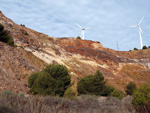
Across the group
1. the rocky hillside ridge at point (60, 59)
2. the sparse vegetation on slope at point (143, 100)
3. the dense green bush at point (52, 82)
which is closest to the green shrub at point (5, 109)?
the sparse vegetation on slope at point (143, 100)

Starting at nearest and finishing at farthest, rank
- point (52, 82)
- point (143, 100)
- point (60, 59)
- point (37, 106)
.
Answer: point (37, 106), point (143, 100), point (52, 82), point (60, 59)

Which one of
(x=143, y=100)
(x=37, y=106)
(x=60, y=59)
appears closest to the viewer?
(x=37, y=106)

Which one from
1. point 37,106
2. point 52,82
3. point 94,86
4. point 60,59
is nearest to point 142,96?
point 37,106

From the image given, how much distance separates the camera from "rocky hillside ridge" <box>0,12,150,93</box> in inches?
1017

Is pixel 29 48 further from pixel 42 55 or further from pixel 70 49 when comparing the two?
pixel 70 49

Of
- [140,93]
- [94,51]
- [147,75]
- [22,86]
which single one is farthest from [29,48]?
[147,75]

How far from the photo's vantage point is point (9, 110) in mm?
5102

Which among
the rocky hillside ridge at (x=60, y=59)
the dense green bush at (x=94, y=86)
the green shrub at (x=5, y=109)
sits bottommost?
the dense green bush at (x=94, y=86)

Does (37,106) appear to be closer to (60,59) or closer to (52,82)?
(52,82)

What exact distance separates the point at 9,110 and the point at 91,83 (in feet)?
71.5

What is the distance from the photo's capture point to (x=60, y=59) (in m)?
43.7

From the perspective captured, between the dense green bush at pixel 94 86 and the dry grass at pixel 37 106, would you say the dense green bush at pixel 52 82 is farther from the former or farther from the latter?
the dry grass at pixel 37 106

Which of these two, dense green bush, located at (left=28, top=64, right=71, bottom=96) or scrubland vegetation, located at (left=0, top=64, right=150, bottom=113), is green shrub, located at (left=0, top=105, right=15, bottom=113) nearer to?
scrubland vegetation, located at (left=0, top=64, right=150, bottom=113)

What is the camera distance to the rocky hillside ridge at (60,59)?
25.8 meters
